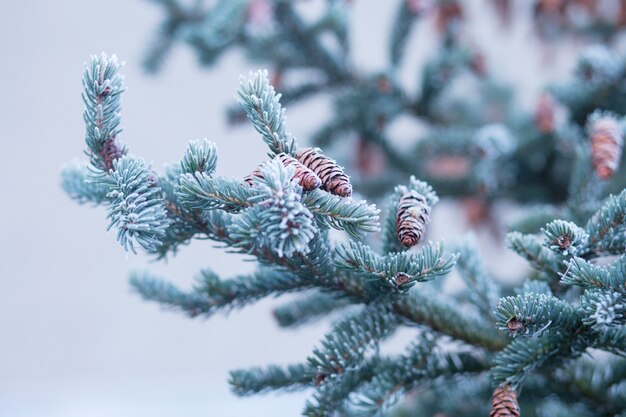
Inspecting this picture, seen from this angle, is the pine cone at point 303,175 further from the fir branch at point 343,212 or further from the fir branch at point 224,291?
the fir branch at point 224,291

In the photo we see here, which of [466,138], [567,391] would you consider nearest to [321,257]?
[567,391]

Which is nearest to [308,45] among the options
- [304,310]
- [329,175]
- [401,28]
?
[401,28]

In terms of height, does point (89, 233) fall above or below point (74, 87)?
below

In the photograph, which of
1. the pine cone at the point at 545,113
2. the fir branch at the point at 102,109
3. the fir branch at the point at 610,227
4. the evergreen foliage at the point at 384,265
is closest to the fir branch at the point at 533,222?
the evergreen foliage at the point at 384,265

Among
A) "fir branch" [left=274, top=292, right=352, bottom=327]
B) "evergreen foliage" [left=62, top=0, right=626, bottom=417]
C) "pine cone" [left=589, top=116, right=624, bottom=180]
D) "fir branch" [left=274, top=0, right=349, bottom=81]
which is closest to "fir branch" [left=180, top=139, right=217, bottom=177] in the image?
"evergreen foliage" [left=62, top=0, right=626, bottom=417]

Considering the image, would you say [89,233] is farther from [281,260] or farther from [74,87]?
[281,260]

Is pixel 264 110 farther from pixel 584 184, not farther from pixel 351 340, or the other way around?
pixel 584 184

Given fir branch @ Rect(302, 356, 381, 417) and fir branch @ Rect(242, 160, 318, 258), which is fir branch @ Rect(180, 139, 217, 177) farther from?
fir branch @ Rect(302, 356, 381, 417)

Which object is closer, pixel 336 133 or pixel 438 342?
pixel 438 342
